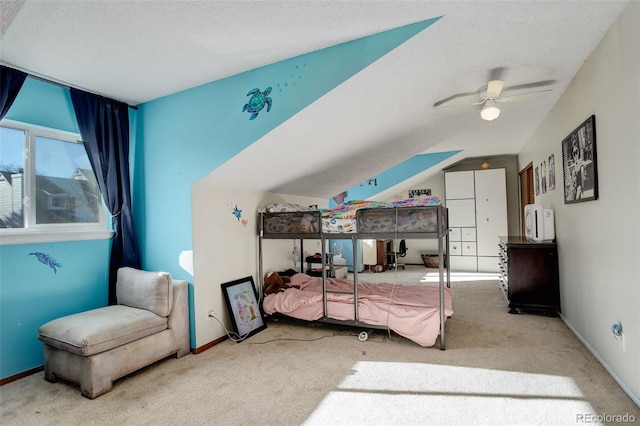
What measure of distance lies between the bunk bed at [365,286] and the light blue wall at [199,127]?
31.7 inches

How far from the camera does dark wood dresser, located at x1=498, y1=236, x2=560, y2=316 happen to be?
3.74m

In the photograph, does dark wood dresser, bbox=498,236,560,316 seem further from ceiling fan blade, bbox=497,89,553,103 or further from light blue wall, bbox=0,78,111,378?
light blue wall, bbox=0,78,111,378

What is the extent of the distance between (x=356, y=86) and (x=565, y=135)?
2310mm

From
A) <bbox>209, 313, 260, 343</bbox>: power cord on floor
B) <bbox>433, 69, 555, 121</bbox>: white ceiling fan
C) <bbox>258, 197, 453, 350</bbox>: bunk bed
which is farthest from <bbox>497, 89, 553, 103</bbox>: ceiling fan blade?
<bbox>209, 313, 260, 343</bbox>: power cord on floor

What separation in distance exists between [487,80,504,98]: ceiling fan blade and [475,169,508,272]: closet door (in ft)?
14.5

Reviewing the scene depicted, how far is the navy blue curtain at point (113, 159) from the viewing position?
2.99 m

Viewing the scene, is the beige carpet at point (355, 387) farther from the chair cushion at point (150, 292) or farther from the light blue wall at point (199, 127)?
the light blue wall at point (199, 127)

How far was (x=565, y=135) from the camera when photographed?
3.32 metres

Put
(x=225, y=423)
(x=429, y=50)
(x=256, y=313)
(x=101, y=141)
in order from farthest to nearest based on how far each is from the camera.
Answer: (x=256, y=313) < (x=101, y=141) < (x=429, y=50) < (x=225, y=423)

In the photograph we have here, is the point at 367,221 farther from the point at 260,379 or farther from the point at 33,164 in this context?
the point at 33,164

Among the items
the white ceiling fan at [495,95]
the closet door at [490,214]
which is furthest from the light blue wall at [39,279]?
the closet door at [490,214]

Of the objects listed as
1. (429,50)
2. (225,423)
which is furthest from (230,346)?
(429,50)

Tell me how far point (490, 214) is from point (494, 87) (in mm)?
4684

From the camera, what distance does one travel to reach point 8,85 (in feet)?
8.02
